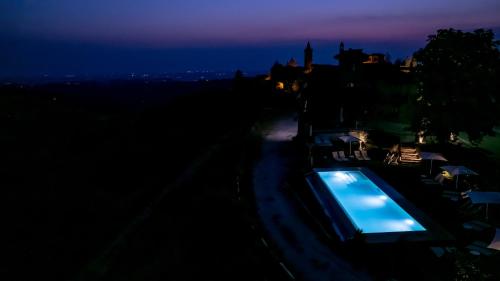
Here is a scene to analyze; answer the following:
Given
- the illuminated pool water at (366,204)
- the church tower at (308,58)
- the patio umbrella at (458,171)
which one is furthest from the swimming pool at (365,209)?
the church tower at (308,58)

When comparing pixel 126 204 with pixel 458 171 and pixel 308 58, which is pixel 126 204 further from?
pixel 308 58

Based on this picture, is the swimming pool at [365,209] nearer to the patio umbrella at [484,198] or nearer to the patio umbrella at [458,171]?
the patio umbrella at [484,198]

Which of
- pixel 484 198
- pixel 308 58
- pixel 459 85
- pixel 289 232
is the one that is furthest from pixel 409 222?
pixel 308 58

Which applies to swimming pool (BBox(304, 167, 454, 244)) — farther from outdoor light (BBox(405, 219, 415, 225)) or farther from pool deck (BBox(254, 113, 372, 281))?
pool deck (BBox(254, 113, 372, 281))

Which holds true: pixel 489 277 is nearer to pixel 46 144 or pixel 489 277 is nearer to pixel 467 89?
pixel 467 89

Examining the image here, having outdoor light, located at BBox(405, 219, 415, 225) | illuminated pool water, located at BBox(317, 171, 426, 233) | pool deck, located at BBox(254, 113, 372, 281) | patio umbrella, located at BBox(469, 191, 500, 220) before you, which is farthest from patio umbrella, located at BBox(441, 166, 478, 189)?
pool deck, located at BBox(254, 113, 372, 281)
